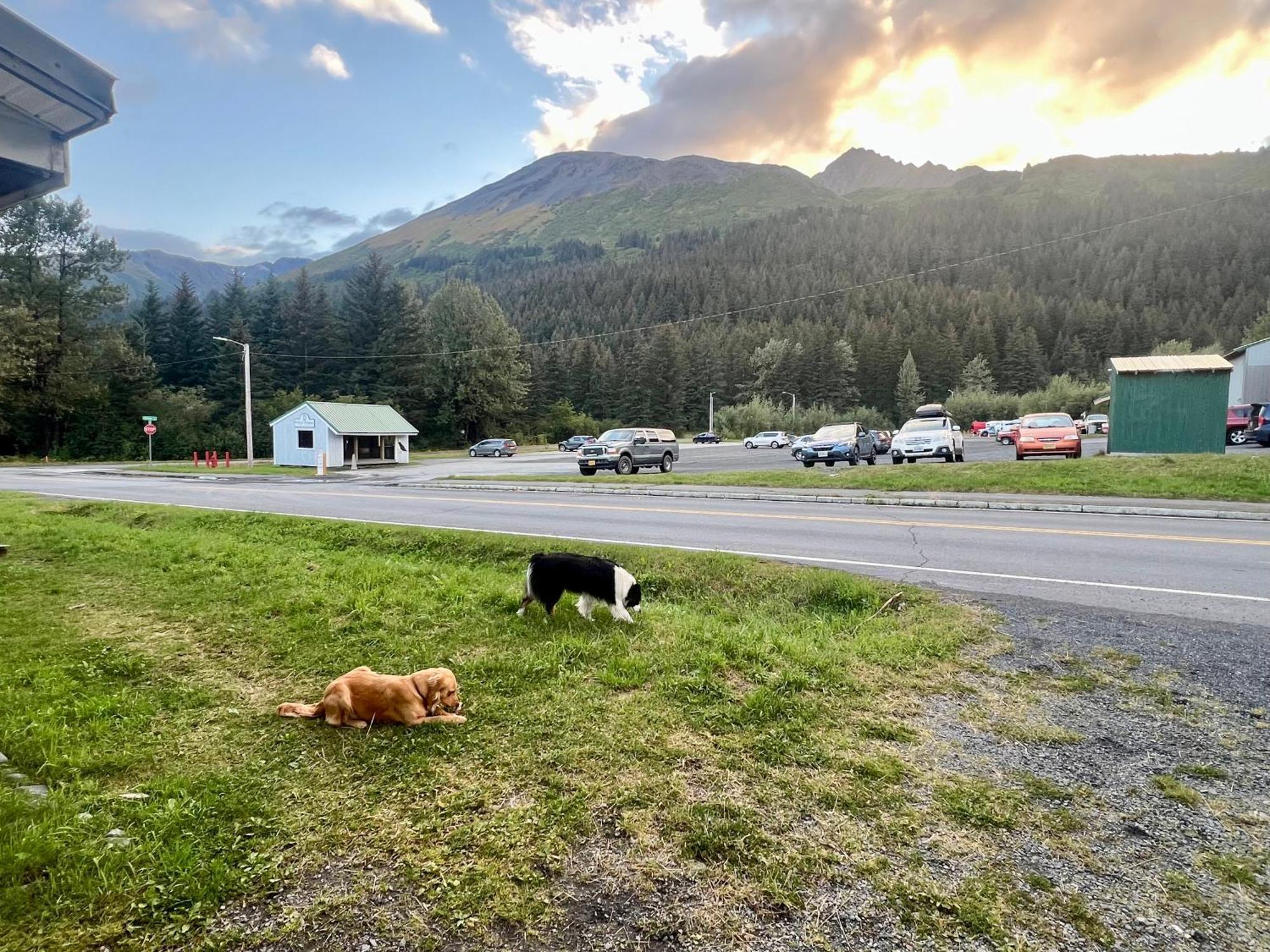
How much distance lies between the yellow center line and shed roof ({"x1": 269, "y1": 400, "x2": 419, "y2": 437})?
2210 centimetres

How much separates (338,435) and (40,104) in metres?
41.0

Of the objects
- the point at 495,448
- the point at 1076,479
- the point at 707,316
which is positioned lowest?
the point at 495,448

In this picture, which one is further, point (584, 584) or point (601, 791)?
point (584, 584)

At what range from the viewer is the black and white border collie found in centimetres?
577

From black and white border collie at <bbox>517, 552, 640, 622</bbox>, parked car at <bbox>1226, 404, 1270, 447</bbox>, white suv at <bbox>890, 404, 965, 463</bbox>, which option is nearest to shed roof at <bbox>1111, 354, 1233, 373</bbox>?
white suv at <bbox>890, 404, 965, 463</bbox>

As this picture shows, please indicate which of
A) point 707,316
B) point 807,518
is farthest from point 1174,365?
point 707,316

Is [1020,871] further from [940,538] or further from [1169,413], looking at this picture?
[1169,413]

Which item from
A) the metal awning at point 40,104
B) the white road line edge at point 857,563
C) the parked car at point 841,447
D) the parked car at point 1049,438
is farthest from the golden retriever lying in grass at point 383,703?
the parked car at point 841,447

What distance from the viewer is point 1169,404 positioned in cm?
2081

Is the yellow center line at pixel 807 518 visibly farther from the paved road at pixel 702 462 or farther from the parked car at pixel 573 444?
the parked car at pixel 573 444

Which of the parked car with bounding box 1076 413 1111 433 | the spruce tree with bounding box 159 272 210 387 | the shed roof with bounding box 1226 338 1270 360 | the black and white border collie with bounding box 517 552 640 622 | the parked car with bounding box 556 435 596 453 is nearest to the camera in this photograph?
the black and white border collie with bounding box 517 552 640 622

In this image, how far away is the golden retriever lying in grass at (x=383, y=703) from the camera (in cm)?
376

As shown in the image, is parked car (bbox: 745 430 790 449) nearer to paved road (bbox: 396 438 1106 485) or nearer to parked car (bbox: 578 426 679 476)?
paved road (bbox: 396 438 1106 485)

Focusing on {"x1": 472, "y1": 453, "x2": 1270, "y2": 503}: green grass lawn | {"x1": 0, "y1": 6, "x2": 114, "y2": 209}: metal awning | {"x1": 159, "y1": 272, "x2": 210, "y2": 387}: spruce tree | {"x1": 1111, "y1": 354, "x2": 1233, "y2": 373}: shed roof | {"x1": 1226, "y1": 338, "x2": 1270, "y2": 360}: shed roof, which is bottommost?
{"x1": 472, "y1": 453, "x2": 1270, "y2": 503}: green grass lawn
